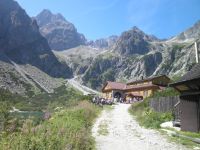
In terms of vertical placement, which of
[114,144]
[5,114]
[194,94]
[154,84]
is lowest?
[114,144]

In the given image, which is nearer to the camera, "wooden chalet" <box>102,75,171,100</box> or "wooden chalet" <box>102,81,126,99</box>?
"wooden chalet" <box>102,75,171,100</box>

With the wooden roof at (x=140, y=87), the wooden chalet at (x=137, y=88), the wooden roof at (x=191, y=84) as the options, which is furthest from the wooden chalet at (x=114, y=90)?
the wooden roof at (x=191, y=84)

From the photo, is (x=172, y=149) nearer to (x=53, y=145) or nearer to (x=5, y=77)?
(x=53, y=145)

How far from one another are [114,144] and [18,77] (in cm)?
17813

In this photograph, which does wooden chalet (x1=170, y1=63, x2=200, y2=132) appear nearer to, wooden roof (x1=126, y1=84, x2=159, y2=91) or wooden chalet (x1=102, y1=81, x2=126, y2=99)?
wooden roof (x1=126, y1=84, x2=159, y2=91)

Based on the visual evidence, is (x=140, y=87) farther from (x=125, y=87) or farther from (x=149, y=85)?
(x=125, y=87)

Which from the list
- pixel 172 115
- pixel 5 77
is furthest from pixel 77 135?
pixel 5 77

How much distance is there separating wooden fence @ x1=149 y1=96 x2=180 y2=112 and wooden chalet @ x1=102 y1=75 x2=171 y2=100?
5160 cm

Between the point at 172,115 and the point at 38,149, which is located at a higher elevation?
the point at 172,115

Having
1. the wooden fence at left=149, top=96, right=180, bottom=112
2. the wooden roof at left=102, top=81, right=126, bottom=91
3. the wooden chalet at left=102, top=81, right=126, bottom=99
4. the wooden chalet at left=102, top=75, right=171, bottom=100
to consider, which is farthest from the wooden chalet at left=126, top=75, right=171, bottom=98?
the wooden fence at left=149, top=96, right=180, bottom=112

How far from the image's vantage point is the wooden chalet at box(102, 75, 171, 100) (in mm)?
89750

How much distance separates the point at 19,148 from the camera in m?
8.77

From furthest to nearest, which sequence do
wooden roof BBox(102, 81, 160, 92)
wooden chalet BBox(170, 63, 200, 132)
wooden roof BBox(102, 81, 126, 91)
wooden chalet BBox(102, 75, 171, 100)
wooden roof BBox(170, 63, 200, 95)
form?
wooden roof BBox(102, 81, 126, 91) → wooden roof BBox(102, 81, 160, 92) → wooden chalet BBox(102, 75, 171, 100) → wooden chalet BBox(170, 63, 200, 132) → wooden roof BBox(170, 63, 200, 95)

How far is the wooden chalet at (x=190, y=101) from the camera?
68.0 feet
